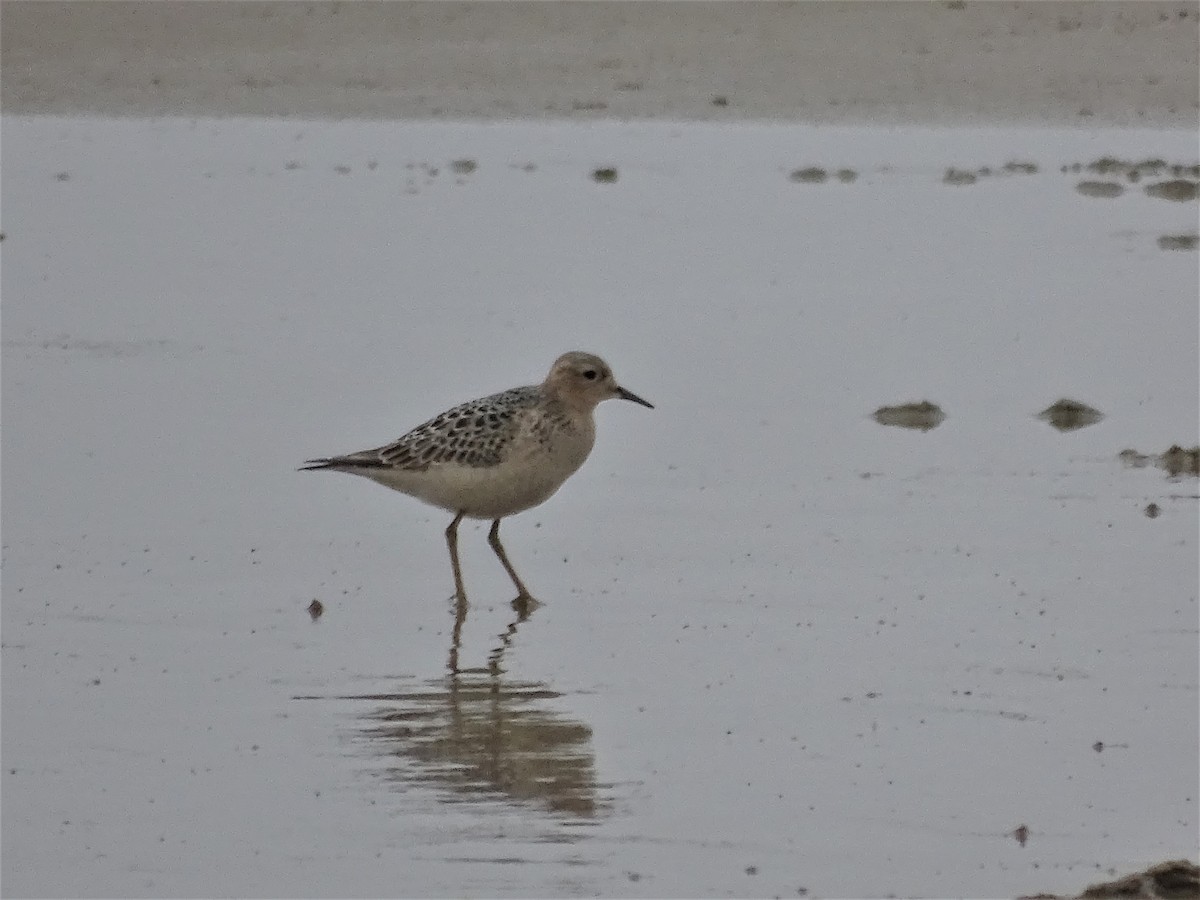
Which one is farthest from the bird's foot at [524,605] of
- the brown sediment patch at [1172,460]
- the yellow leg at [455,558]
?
the brown sediment patch at [1172,460]

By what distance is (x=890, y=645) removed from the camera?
9648mm

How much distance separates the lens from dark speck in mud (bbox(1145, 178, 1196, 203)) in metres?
22.0

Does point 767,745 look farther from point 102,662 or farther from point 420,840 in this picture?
point 102,662

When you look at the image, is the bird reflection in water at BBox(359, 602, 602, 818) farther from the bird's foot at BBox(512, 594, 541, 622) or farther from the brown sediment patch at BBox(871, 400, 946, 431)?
the brown sediment patch at BBox(871, 400, 946, 431)

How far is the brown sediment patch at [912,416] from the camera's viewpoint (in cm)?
1373

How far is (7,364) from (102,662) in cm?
616

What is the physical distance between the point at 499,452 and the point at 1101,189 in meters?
12.5

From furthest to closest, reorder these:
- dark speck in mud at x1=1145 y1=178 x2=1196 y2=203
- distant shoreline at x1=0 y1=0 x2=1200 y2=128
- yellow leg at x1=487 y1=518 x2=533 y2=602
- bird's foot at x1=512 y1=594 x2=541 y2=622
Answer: distant shoreline at x1=0 y1=0 x2=1200 y2=128, dark speck in mud at x1=1145 y1=178 x2=1196 y2=203, yellow leg at x1=487 y1=518 x2=533 y2=602, bird's foot at x1=512 y1=594 x2=541 y2=622

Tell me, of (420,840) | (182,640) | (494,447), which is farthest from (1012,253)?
(420,840)

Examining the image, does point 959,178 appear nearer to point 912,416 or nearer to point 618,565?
point 912,416

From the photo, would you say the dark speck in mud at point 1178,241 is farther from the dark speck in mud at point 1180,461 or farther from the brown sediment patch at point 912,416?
the dark speck in mud at point 1180,461

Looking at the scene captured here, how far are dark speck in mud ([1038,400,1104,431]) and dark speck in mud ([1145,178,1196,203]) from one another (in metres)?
8.70

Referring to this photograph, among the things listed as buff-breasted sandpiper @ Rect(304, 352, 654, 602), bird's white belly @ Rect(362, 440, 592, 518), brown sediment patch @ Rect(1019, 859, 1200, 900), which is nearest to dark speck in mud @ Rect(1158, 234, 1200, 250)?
buff-breasted sandpiper @ Rect(304, 352, 654, 602)

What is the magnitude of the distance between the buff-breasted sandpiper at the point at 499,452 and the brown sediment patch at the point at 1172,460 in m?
2.94
